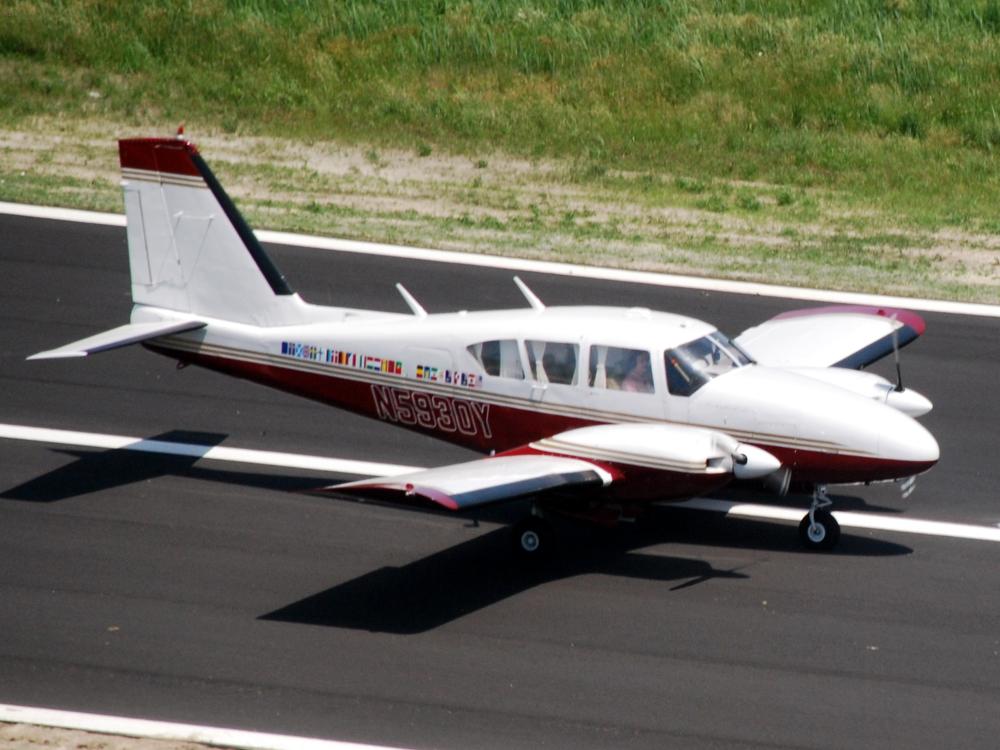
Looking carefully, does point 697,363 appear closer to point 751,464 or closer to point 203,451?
point 751,464

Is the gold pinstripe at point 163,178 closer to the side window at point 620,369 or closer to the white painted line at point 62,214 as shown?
the side window at point 620,369

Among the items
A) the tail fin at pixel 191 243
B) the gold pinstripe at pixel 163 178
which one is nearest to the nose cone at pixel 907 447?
the tail fin at pixel 191 243

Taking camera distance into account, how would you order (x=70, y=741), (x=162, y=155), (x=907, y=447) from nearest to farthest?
(x=70, y=741), (x=907, y=447), (x=162, y=155)

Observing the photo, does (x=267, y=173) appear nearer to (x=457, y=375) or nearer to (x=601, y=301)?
(x=601, y=301)

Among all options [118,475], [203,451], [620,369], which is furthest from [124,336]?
[620,369]

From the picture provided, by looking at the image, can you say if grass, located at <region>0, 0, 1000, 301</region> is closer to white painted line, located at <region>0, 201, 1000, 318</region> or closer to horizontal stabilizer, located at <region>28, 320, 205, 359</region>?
white painted line, located at <region>0, 201, 1000, 318</region>

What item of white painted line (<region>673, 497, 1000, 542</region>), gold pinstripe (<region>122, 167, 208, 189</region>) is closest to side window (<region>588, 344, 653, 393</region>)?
white painted line (<region>673, 497, 1000, 542</region>)

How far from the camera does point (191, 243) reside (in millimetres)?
16266

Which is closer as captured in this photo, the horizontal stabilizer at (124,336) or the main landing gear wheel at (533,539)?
the main landing gear wheel at (533,539)

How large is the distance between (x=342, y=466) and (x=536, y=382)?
3030mm

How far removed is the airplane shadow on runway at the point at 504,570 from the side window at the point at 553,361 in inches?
65.4

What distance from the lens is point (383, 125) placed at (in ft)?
100

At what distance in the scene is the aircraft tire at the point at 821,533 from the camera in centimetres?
1476

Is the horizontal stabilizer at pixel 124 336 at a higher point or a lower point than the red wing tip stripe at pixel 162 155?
lower
